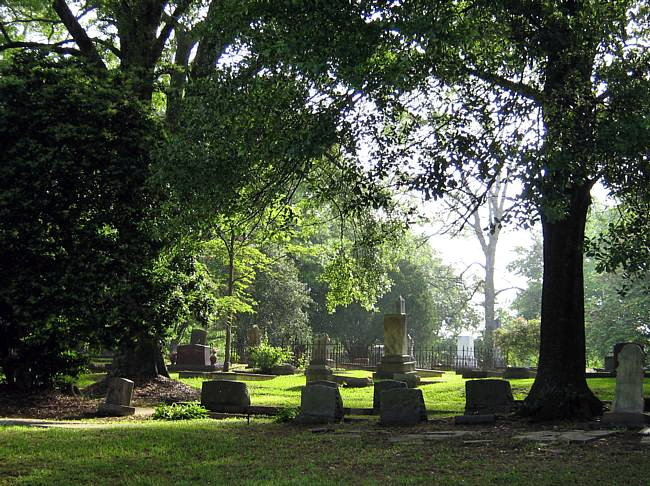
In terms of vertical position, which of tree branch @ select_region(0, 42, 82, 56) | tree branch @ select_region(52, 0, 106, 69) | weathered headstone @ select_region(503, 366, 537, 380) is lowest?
weathered headstone @ select_region(503, 366, 537, 380)

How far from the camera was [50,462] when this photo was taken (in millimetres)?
8617

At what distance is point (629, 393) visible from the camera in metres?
11.6

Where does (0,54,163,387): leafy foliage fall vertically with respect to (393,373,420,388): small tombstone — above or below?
above

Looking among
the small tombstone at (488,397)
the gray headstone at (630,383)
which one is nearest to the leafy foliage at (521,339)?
the small tombstone at (488,397)

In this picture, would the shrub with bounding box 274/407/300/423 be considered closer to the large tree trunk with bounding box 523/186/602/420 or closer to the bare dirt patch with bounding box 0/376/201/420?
the large tree trunk with bounding box 523/186/602/420

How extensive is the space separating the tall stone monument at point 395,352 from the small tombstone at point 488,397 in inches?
393

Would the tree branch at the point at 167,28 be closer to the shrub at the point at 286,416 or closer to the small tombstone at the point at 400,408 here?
the shrub at the point at 286,416

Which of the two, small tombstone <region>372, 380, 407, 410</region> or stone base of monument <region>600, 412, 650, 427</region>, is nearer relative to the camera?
stone base of monument <region>600, 412, 650, 427</region>

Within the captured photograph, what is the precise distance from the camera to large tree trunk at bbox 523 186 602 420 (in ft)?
42.0

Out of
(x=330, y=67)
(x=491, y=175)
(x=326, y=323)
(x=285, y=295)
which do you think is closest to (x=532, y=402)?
(x=491, y=175)

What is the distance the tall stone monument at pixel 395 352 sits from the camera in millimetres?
24766

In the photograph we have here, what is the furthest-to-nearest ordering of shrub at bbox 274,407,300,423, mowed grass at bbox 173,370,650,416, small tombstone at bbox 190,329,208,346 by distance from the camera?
small tombstone at bbox 190,329,208,346, mowed grass at bbox 173,370,650,416, shrub at bbox 274,407,300,423

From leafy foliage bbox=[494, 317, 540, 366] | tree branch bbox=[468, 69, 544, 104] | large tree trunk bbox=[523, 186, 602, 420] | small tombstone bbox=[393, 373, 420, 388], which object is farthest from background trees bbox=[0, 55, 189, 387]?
leafy foliage bbox=[494, 317, 540, 366]

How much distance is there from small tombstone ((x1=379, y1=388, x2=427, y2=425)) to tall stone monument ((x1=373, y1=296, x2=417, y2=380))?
1181cm
